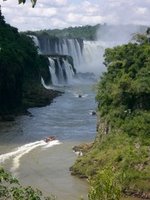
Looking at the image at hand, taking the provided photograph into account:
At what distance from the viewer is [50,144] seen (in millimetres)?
47844

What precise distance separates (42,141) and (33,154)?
17.9 ft

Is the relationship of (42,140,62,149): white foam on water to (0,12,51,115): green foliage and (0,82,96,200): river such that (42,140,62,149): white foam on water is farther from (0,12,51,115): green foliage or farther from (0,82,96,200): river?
(0,12,51,115): green foliage

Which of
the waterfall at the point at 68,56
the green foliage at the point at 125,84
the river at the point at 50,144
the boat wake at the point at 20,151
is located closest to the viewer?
the river at the point at 50,144

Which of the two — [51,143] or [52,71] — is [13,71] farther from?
[52,71]

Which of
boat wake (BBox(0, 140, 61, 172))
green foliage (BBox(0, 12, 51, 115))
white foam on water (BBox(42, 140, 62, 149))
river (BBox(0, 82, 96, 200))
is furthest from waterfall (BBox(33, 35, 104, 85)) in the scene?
boat wake (BBox(0, 140, 61, 172))

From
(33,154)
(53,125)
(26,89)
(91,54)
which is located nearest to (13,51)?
(26,89)

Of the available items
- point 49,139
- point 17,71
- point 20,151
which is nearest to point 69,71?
point 17,71

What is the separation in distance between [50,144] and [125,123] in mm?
8987

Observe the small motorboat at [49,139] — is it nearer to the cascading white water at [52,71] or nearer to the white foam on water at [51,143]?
the white foam on water at [51,143]

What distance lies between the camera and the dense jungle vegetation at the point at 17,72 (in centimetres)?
6575

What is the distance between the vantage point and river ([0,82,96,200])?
117ft

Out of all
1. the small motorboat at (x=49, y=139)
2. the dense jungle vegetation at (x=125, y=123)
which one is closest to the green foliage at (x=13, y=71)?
the small motorboat at (x=49, y=139)

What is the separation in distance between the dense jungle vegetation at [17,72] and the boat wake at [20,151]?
607 inches

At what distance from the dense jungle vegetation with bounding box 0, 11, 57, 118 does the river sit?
107 inches
